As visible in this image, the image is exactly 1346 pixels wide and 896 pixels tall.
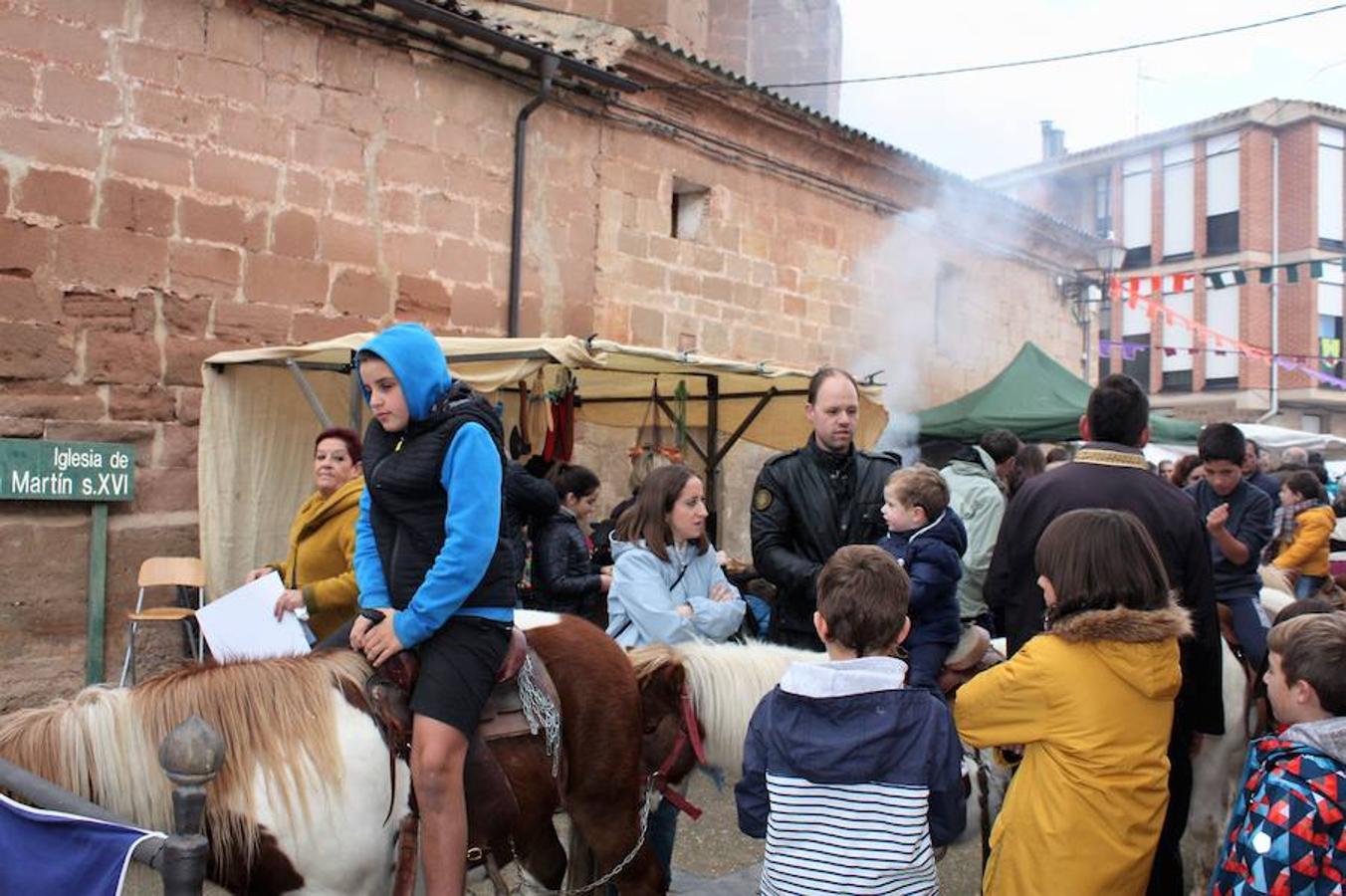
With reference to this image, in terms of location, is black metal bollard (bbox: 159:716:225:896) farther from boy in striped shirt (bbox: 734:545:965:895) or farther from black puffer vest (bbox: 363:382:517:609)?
boy in striped shirt (bbox: 734:545:965:895)

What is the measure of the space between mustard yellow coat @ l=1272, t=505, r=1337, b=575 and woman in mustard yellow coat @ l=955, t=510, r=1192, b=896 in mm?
5630

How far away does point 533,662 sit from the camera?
335 cm

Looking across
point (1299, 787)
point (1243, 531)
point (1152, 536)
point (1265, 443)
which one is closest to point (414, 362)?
point (1152, 536)

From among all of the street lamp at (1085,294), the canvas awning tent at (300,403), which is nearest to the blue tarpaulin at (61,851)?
the canvas awning tent at (300,403)

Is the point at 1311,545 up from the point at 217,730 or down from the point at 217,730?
up

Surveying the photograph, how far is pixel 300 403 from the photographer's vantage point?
7.76m

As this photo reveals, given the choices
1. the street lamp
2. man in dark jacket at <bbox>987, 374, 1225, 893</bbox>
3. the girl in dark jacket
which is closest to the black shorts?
man in dark jacket at <bbox>987, 374, 1225, 893</bbox>

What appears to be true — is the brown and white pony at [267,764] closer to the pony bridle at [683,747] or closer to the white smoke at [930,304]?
the pony bridle at [683,747]

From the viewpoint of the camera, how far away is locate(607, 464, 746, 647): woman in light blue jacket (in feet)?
14.1

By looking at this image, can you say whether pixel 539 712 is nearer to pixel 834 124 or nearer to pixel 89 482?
pixel 89 482

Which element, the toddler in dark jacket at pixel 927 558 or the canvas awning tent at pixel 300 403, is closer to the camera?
the toddler in dark jacket at pixel 927 558

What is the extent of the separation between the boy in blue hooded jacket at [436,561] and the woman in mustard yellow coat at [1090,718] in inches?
51.7

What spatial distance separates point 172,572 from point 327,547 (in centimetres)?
311

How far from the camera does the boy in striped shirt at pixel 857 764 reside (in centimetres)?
265
